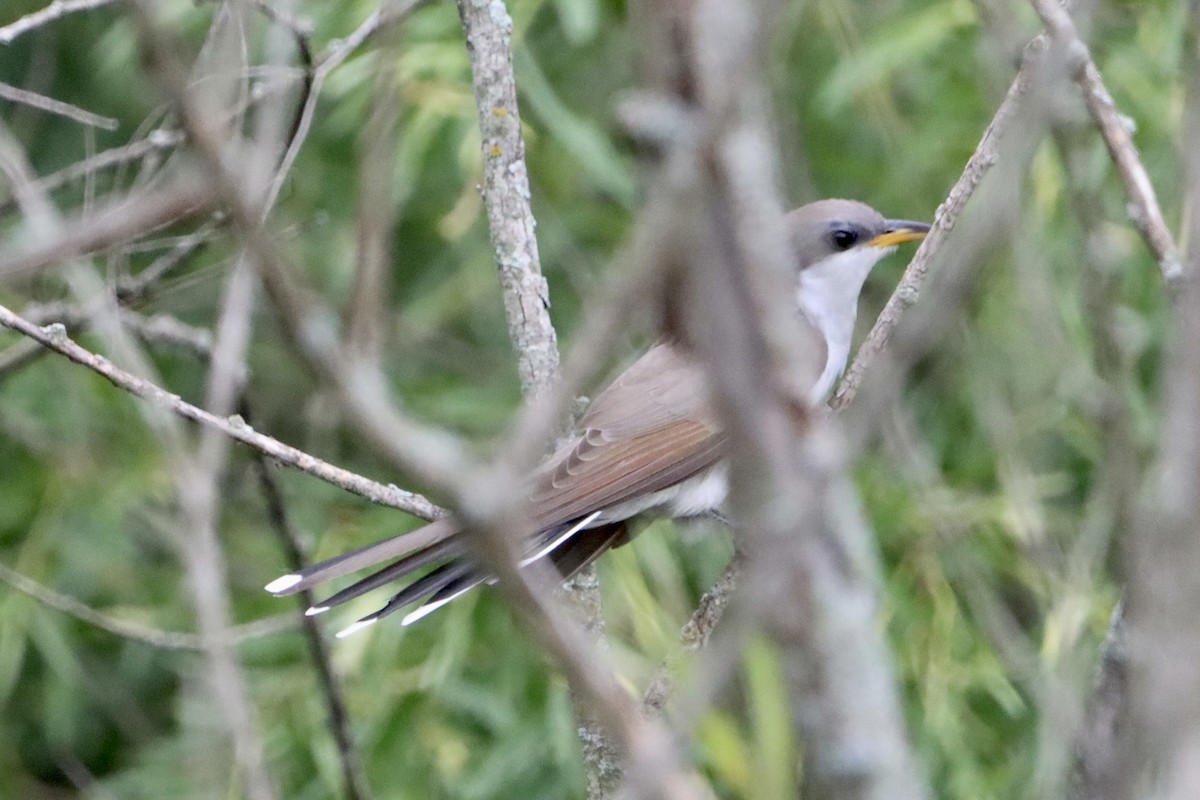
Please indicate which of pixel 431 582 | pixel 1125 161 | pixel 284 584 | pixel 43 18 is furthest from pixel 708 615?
pixel 43 18

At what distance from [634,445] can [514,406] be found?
0.73 metres

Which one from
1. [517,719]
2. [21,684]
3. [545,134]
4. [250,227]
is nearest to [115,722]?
[21,684]

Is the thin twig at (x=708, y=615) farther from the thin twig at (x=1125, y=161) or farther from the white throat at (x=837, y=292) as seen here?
the white throat at (x=837, y=292)

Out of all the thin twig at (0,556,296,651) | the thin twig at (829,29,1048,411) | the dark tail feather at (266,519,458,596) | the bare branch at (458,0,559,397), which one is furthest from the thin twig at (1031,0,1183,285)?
the thin twig at (0,556,296,651)

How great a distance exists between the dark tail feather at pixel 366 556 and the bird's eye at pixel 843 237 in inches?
62.8

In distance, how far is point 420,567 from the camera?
99.1 inches

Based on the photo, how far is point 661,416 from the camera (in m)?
3.29

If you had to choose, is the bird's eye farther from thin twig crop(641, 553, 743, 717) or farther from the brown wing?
thin twig crop(641, 553, 743, 717)

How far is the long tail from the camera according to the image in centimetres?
240

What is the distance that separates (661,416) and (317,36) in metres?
1.28

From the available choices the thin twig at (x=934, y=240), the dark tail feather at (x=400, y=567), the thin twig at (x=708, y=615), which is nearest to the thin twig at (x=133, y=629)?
the dark tail feather at (x=400, y=567)

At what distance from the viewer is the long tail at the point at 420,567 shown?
2396 millimetres

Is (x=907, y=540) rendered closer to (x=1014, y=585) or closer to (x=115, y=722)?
(x=1014, y=585)

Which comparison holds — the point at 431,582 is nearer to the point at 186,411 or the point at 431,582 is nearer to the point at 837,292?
the point at 186,411
